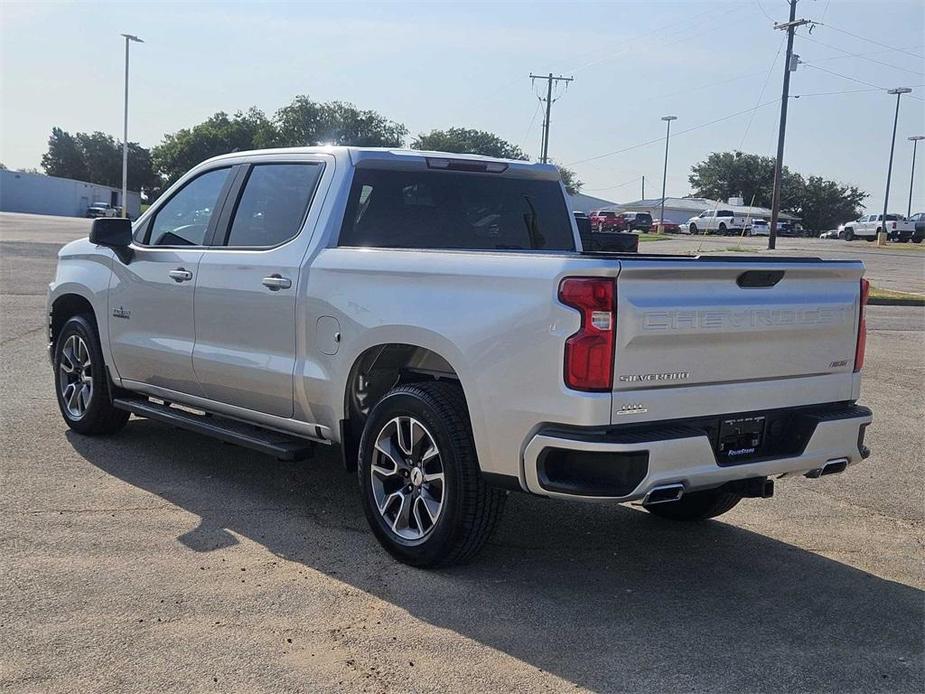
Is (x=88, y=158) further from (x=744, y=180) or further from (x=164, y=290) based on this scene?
(x=164, y=290)

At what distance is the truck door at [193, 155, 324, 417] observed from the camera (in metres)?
5.29

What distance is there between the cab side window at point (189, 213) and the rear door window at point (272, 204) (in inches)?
11.9

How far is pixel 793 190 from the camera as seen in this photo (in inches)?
3861

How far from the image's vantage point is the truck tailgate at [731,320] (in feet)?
12.8

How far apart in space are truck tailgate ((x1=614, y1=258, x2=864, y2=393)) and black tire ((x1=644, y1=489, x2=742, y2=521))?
101 cm

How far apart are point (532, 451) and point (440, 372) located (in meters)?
0.85

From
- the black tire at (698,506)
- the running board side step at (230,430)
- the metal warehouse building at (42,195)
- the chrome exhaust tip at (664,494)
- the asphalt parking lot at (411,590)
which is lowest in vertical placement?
the asphalt parking lot at (411,590)

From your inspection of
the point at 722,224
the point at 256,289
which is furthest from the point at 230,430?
the point at 722,224

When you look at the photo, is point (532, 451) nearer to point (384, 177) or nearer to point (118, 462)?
point (384, 177)

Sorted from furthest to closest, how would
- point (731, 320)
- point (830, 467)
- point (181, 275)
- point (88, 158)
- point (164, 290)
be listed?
point (88, 158)
point (164, 290)
point (181, 275)
point (830, 467)
point (731, 320)

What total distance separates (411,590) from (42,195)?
92664mm

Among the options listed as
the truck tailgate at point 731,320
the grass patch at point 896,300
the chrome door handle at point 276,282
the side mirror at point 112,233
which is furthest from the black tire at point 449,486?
the grass patch at point 896,300

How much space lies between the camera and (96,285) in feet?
22.3

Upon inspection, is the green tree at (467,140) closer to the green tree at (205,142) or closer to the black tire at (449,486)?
the green tree at (205,142)
